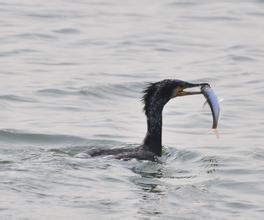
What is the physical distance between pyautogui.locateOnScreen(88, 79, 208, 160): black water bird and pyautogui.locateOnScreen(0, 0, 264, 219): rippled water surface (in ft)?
0.59

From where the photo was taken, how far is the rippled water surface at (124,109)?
11.3 metres

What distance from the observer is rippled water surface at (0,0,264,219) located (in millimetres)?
11336

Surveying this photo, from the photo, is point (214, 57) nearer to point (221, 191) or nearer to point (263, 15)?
point (263, 15)

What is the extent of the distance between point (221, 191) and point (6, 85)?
6357 millimetres

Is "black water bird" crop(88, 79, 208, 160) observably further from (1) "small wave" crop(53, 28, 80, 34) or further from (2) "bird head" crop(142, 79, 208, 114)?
(1) "small wave" crop(53, 28, 80, 34)

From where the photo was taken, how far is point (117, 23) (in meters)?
22.5

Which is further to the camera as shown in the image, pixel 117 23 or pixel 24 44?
pixel 117 23

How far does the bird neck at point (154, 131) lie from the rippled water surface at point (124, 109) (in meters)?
0.19

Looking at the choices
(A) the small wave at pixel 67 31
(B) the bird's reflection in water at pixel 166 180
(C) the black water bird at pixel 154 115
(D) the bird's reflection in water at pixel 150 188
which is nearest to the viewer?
(D) the bird's reflection in water at pixel 150 188

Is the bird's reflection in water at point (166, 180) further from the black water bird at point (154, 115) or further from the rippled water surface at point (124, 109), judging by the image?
the black water bird at point (154, 115)

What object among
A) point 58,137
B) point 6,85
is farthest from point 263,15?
point 58,137

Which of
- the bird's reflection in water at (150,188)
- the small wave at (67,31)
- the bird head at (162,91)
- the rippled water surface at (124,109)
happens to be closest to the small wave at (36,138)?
the rippled water surface at (124,109)

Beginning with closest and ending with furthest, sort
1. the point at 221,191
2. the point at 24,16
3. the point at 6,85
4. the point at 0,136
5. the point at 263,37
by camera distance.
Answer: the point at 221,191, the point at 0,136, the point at 6,85, the point at 263,37, the point at 24,16

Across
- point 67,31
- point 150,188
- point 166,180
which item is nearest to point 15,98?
point 166,180
